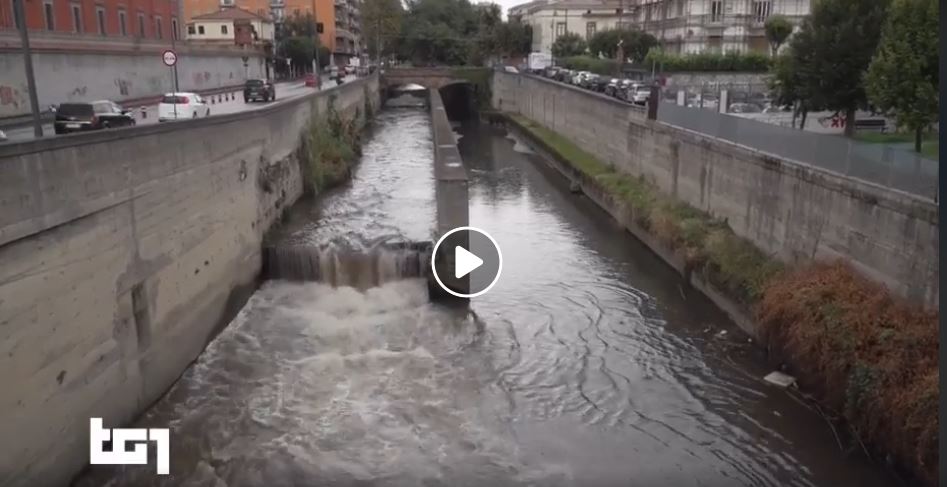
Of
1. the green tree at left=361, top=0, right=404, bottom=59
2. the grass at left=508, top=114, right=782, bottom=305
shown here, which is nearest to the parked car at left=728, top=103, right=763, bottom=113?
the grass at left=508, top=114, right=782, bottom=305

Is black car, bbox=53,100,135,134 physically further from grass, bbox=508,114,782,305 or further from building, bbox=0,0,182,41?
grass, bbox=508,114,782,305

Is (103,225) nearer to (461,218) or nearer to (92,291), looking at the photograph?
(92,291)

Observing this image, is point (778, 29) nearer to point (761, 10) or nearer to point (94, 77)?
point (761, 10)

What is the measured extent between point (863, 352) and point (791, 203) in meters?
5.48

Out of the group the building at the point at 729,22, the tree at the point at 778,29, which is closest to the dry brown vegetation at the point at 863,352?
the tree at the point at 778,29

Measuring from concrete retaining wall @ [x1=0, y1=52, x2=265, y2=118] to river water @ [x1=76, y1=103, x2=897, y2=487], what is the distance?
12.8 m

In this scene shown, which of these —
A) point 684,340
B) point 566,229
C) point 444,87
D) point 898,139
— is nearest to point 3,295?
point 684,340

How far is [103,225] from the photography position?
11461mm

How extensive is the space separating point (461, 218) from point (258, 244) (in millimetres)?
5504

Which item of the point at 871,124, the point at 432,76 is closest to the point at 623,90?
the point at 871,124

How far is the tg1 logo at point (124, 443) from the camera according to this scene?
10.7 m

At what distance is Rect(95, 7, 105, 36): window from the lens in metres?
40.7

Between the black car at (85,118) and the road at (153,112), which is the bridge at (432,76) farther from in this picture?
the black car at (85,118)

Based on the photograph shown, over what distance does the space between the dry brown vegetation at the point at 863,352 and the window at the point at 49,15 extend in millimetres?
34581
